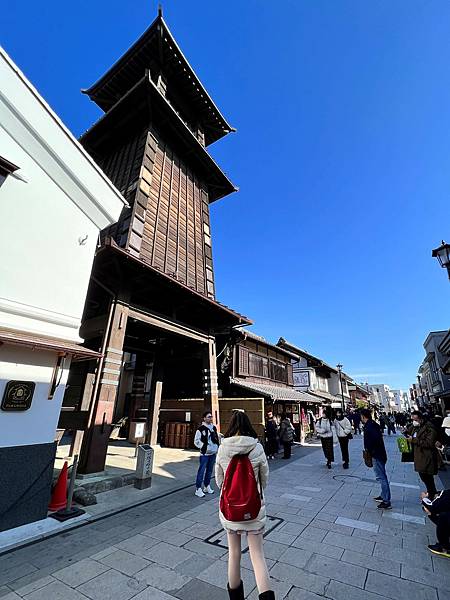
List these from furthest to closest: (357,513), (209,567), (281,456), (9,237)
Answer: (281,456)
(357,513)
(9,237)
(209,567)

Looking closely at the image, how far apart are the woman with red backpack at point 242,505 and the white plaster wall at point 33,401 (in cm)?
413

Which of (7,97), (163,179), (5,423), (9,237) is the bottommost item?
(5,423)

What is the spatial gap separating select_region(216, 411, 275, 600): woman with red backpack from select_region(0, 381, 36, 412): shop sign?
4.12 metres

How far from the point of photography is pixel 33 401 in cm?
521

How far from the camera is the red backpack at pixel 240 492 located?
2.68 metres

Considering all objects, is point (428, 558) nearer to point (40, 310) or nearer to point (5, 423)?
point (5, 423)

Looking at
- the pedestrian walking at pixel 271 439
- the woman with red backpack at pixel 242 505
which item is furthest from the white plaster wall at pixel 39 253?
the pedestrian walking at pixel 271 439

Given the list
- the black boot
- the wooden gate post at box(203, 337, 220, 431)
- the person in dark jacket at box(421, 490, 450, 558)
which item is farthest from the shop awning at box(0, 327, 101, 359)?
the wooden gate post at box(203, 337, 220, 431)

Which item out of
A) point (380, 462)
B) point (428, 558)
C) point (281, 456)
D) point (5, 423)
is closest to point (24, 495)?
point (5, 423)

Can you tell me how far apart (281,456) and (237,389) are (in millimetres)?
4577

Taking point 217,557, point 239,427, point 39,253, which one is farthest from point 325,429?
point 39,253

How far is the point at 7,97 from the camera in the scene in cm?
587

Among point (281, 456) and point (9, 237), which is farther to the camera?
point (281, 456)

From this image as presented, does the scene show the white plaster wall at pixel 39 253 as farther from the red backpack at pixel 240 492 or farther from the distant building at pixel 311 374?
the distant building at pixel 311 374
